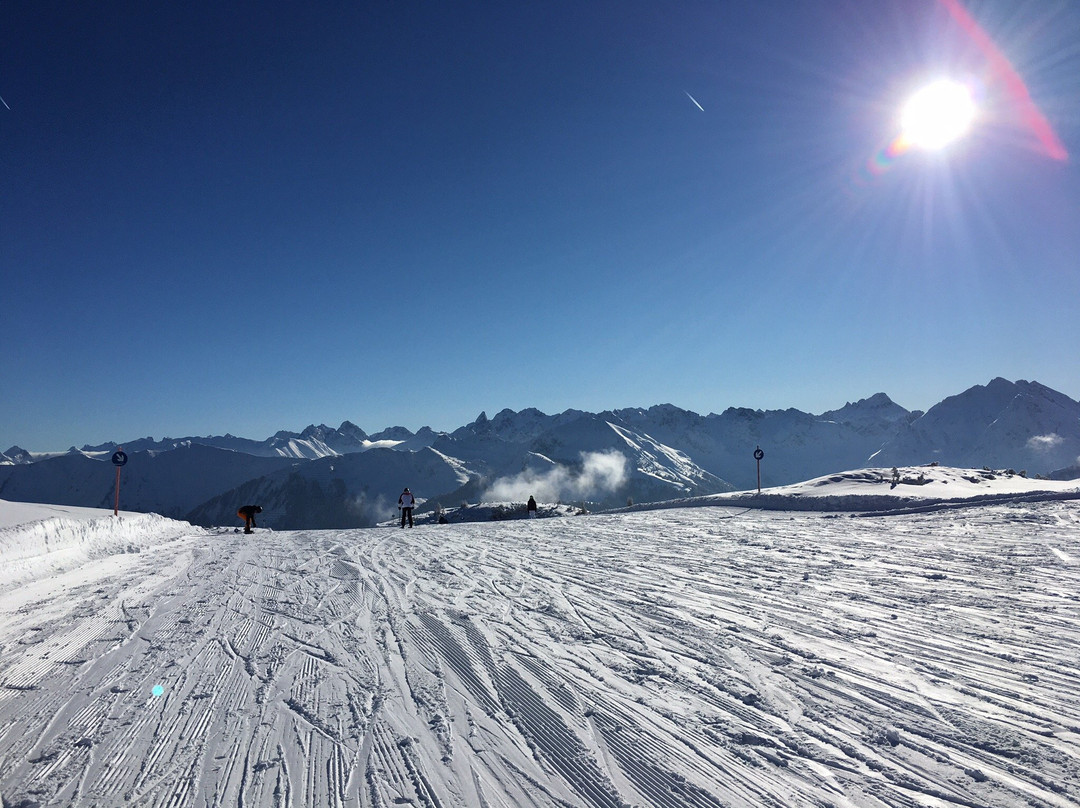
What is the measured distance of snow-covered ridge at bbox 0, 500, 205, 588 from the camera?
343 inches

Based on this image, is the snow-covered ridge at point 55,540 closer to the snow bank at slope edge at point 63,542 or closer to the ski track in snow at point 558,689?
the snow bank at slope edge at point 63,542

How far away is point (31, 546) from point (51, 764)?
8.27 meters

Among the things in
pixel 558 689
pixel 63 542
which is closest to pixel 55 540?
pixel 63 542

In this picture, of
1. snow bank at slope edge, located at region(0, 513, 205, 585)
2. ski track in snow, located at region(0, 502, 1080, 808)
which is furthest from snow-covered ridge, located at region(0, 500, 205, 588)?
ski track in snow, located at region(0, 502, 1080, 808)

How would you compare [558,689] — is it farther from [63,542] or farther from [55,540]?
[63,542]

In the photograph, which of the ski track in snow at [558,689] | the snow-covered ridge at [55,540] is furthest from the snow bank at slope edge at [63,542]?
the ski track in snow at [558,689]

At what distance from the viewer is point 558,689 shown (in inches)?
172

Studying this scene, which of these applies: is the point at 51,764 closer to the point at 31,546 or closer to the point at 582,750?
the point at 582,750

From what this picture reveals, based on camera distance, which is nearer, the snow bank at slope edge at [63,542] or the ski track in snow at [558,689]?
the ski track in snow at [558,689]

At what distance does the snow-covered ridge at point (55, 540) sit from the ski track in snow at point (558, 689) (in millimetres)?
577

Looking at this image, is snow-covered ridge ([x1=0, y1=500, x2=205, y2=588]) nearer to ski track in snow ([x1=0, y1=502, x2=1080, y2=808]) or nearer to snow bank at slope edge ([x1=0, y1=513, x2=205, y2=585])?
snow bank at slope edge ([x1=0, y1=513, x2=205, y2=585])

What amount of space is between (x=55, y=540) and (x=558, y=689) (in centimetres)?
1107

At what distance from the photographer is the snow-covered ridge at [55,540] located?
871cm

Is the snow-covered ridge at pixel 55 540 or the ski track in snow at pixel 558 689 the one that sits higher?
the snow-covered ridge at pixel 55 540
